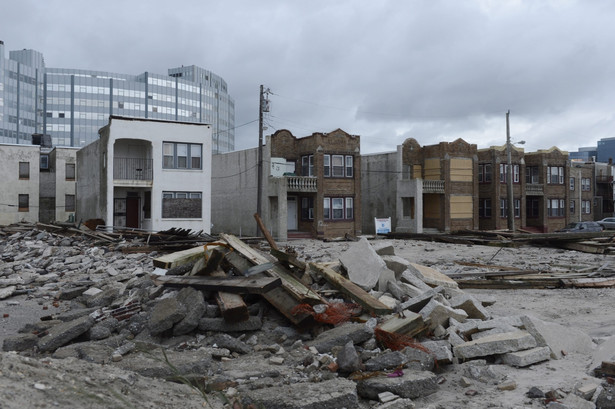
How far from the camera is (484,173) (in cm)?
4616

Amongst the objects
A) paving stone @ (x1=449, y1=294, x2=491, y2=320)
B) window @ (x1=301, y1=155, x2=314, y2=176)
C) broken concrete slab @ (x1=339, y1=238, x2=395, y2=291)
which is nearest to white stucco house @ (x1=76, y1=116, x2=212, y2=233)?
window @ (x1=301, y1=155, x2=314, y2=176)

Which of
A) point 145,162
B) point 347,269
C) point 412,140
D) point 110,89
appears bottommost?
point 347,269

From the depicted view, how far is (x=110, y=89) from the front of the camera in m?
121

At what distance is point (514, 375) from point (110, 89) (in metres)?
129

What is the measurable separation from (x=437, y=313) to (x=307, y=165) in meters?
29.4

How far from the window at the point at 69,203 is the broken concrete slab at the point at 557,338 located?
4186 cm

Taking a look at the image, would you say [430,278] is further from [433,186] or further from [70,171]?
[70,171]

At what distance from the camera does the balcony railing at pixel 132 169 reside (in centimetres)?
2948

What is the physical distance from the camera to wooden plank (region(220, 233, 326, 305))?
322 inches

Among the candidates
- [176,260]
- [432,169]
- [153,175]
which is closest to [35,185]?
[153,175]

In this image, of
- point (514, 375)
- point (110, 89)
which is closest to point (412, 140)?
point (514, 375)

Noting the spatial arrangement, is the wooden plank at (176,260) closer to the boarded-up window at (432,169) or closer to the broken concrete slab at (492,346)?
the broken concrete slab at (492,346)

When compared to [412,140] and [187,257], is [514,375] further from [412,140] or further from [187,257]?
[412,140]

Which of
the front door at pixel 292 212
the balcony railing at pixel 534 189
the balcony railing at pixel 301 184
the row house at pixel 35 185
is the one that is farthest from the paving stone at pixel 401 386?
the balcony railing at pixel 534 189
